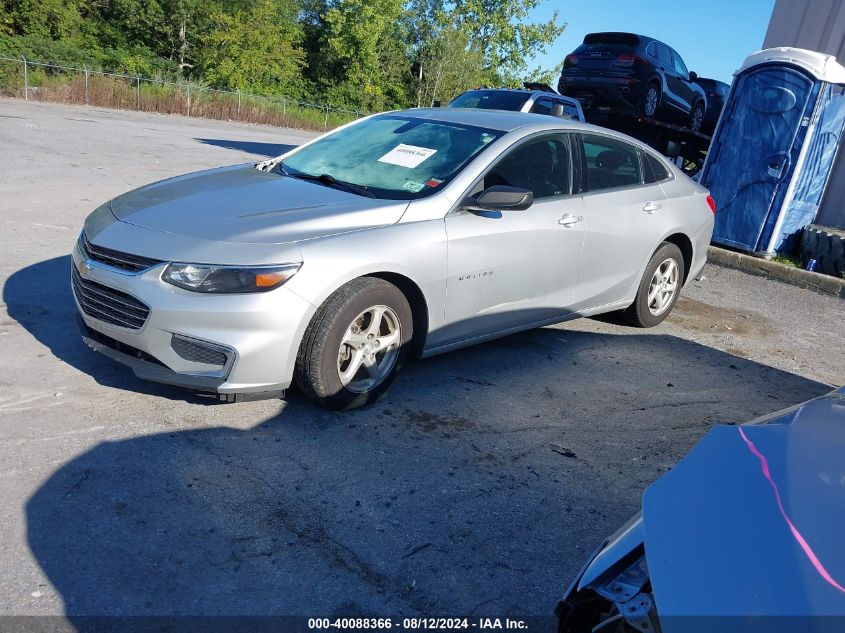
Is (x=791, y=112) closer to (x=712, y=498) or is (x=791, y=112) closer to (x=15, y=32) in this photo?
(x=712, y=498)

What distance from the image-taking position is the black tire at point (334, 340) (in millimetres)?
3865

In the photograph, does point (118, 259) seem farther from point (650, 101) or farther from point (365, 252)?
point (650, 101)

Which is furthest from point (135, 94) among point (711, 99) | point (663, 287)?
point (663, 287)

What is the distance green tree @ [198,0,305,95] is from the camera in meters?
39.3

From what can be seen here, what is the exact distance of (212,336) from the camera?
3619 millimetres

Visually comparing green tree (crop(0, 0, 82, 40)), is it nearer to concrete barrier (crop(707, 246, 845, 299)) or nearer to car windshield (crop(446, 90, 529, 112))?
car windshield (crop(446, 90, 529, 112))

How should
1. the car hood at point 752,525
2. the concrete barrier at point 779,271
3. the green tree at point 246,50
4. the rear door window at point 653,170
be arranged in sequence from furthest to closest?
the green tree at point 246,50, the concrete barrier at point 779,271, the rear door window at point 653,170, the car hood at point 752,525

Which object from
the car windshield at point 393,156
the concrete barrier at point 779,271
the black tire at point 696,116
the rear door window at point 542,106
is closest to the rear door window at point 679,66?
the black tire at point 696,116

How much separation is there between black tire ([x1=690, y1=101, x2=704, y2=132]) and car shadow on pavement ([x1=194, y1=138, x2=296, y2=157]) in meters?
9.27

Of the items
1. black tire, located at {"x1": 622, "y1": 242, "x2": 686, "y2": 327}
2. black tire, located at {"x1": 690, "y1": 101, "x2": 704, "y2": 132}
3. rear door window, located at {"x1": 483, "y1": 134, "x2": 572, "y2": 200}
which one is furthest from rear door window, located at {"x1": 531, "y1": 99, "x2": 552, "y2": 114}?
black tire, located at {"x1": 690, "y1": 101, "x2": 704, "y2": 132}

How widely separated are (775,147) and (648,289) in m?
5.09

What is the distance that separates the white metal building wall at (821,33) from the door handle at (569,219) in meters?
7.43

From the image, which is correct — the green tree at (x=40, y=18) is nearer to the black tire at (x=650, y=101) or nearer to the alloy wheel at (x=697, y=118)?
the alloy wheel at (x=697, y=118)

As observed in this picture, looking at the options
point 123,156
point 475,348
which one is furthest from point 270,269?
point 123,156
